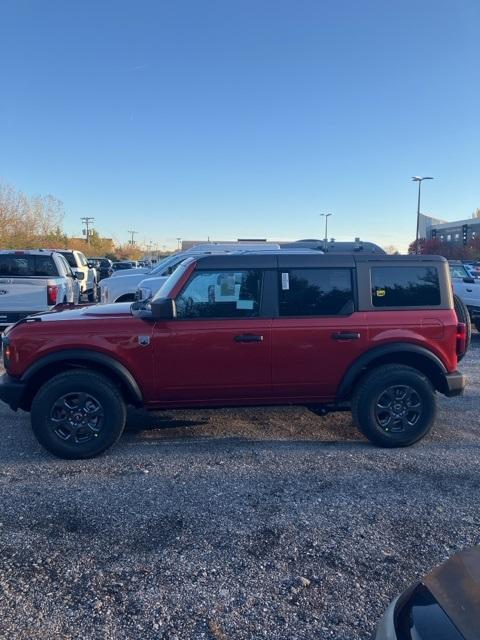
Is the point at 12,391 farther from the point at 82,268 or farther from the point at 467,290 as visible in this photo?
the point at 82,268

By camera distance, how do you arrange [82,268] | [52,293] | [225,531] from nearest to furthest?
[225,531] → [52,293] → [82,268]

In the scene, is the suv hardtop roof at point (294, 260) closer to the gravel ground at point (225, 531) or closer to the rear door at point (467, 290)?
the gravel ground at point (225, 531)

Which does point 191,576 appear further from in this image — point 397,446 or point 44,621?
point 397,446

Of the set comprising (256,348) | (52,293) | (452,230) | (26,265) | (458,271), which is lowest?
(256,348)

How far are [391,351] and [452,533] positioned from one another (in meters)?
1.88

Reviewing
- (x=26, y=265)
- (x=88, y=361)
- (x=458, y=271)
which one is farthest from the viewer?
(x=458, y=271)

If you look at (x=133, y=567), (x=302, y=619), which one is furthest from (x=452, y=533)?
(x=133, y=567)

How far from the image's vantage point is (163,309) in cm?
477

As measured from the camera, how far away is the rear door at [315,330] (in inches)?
197

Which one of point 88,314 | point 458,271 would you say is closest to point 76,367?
point 88,314

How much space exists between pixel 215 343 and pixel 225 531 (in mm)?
1823

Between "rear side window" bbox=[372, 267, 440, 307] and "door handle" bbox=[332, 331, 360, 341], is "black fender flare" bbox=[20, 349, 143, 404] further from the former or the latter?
"rear side window" bbox=[372, 267, 440, 307]

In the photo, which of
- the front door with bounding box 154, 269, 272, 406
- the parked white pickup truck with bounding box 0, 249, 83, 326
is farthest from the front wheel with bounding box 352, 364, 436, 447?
the parked white pickup truck with bounding box 0, 249, 83, 326

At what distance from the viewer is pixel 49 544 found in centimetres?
340
